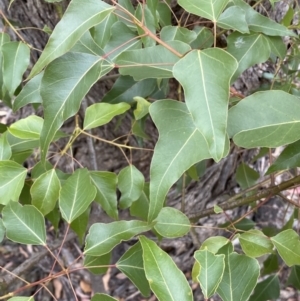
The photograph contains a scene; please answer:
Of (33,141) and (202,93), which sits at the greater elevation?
(202,93)

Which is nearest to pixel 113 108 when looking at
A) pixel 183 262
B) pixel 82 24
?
pixel 82 24

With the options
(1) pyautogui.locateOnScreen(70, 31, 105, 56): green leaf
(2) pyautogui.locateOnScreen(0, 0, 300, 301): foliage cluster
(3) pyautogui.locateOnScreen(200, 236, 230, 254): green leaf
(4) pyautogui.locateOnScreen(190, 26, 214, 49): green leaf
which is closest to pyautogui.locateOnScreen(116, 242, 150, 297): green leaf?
(2) pyautogui.locateOnScreen(0, 0, 300, 301): foliage cluster

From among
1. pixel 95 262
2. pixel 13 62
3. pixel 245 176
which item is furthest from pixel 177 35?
pixel 245 176

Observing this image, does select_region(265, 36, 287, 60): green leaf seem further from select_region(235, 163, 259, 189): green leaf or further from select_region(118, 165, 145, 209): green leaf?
select_region(235, 163, 259, 189): green leaf

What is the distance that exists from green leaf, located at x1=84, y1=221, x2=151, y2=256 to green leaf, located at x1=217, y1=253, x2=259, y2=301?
14cm

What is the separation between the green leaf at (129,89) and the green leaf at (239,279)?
482 mm

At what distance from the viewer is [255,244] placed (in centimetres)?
65

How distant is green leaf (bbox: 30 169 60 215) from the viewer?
67 cm

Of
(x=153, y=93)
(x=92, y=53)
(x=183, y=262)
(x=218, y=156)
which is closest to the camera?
→ (x=218, y=156)

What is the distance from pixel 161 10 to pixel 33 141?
1.30 feet

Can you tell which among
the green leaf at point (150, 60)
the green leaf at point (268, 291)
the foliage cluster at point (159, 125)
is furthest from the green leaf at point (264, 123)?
the green leaf at point (268, 291)

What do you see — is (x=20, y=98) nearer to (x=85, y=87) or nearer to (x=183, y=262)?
(x=85, y=87)

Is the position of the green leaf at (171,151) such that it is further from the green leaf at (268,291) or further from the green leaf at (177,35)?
the green leaf at (268,291)

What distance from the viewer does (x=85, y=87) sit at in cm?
51
